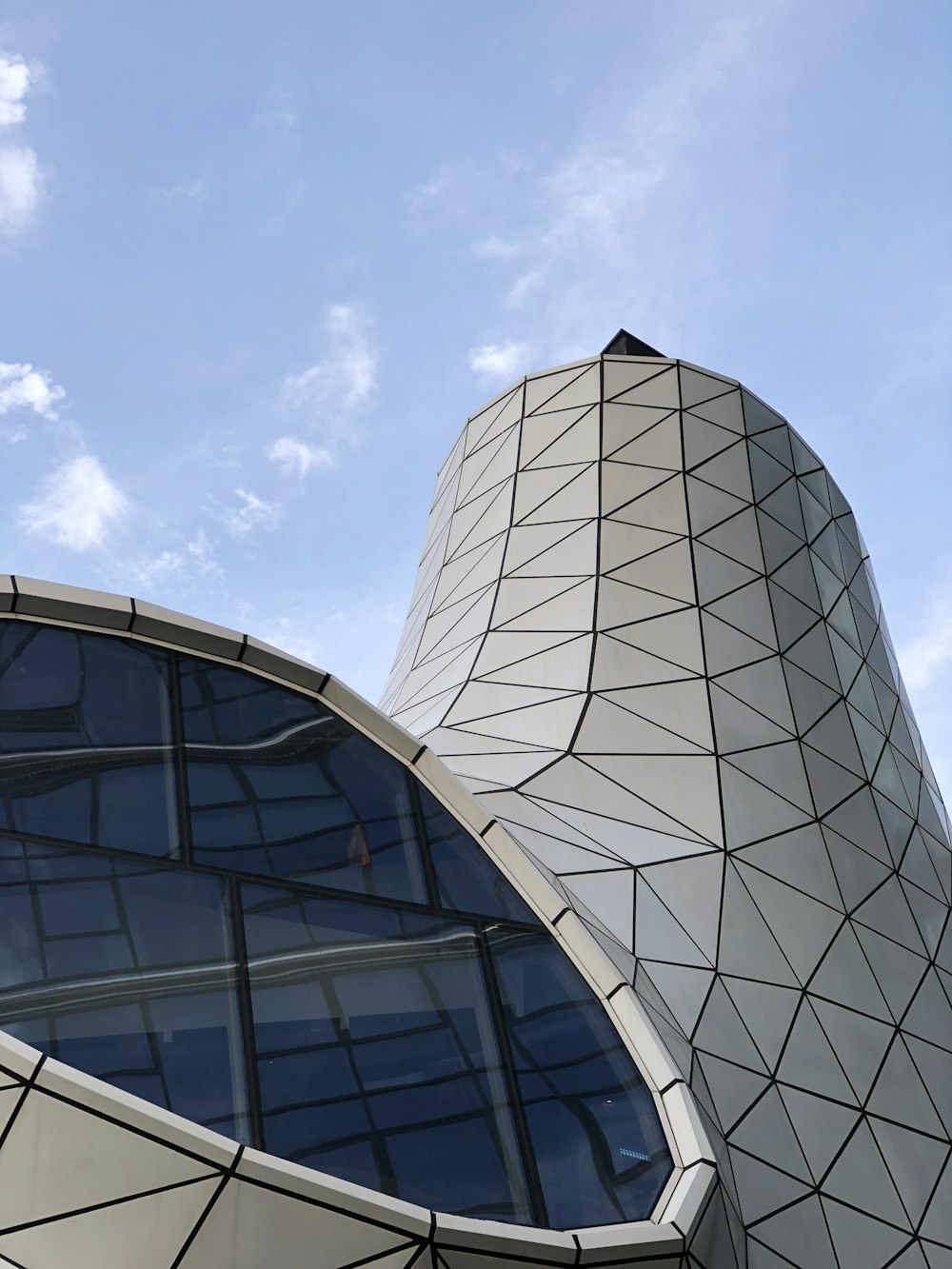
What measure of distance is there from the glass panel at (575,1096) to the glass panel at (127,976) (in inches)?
81.2

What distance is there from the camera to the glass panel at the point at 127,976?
5605 mm

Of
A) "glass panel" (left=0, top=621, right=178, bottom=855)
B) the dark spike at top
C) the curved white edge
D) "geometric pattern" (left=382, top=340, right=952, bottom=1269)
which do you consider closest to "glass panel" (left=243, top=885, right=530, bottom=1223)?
the curved white edge

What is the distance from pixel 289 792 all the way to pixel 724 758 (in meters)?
9.57

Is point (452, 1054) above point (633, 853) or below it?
below

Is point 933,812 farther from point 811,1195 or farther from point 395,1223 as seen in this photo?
point 395,1223

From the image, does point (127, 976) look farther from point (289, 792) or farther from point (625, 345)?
Result: point (625, 345)

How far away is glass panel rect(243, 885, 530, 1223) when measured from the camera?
5914 mm

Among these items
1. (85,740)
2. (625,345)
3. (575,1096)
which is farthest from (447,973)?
(625,345)

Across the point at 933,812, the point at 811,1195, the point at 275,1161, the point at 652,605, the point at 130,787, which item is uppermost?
the point at 652,605

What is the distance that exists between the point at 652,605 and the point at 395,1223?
44.0 ft

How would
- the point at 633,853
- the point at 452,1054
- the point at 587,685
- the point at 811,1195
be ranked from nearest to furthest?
the point at 452,1054, the point at 811,1195, the point at 633,853, the point at 587,685

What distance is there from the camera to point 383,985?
6.96 m

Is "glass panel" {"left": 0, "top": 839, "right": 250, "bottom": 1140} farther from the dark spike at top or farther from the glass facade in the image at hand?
the dark spike at top

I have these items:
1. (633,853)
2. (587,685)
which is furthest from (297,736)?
(587,685)
